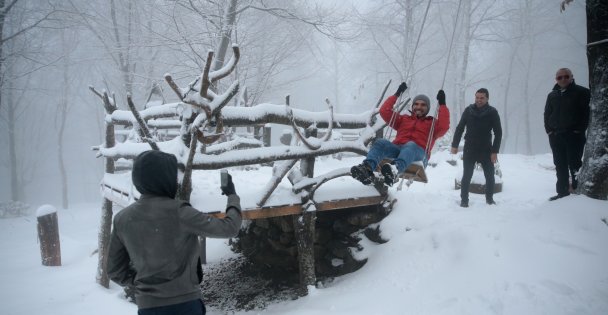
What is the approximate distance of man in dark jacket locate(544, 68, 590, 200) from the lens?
412 cm

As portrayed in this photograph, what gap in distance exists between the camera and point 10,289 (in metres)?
5.29

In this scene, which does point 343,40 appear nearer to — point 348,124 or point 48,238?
point 348,124

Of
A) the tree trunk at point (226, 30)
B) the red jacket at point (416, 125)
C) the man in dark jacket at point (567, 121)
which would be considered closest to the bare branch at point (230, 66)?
the red jacket at point (416, 125)

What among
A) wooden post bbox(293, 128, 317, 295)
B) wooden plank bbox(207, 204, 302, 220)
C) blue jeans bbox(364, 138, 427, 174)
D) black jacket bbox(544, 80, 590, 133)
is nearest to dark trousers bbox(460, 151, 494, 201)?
black jacket bbox(544, 80, 590, 133)

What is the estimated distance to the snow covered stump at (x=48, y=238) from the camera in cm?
695

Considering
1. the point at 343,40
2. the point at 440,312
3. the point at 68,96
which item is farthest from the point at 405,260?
the point at 68,96

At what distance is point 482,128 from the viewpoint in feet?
16.1

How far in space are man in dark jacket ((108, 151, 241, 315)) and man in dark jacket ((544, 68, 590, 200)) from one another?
16.2 feet

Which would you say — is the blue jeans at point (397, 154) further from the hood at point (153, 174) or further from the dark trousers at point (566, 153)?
the hood at point (153, 174)

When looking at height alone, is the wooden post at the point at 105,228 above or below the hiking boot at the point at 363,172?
below

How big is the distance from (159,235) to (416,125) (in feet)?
12.6

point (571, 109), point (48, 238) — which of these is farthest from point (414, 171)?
point (48, 238)

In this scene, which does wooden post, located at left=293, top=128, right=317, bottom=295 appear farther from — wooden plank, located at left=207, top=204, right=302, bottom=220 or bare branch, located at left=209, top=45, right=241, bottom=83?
bare branch, located at left=209, top=45, right=241, bottom=83

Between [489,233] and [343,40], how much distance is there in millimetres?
6658
